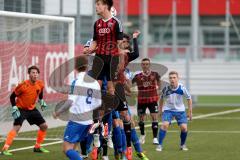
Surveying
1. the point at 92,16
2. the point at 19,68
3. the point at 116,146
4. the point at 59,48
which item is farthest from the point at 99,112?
the point at 92,16

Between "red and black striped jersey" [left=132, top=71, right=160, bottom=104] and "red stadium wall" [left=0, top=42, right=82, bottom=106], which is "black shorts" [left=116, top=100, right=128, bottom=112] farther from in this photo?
"red stadium wall" [left=0, top=42, right=82, bottom=106]

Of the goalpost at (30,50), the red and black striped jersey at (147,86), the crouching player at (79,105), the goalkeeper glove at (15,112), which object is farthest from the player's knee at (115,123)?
the goalpost at (30,50)

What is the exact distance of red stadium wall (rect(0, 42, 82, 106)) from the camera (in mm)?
22484

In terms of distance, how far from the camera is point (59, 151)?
18.6 metres

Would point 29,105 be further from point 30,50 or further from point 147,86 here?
point 30,50

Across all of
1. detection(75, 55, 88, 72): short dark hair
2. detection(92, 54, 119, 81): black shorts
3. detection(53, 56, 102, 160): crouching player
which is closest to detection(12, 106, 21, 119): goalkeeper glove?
detection(92, 54, 119, 81): black shorts

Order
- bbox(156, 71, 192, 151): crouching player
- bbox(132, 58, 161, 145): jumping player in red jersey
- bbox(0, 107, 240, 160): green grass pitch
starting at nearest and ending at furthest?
bbox(0, 107, 240, 160): green grass pitch, bbox(156, 71, 192, 151): crouching player, bbox(132, 58, 161, 145): jumping player in red jersey

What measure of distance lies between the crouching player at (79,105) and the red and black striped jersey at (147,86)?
727 cm

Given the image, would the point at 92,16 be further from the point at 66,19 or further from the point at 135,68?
the point at 135,68

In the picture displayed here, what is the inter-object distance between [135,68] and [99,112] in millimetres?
6347

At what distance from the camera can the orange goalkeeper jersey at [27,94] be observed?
18.8m

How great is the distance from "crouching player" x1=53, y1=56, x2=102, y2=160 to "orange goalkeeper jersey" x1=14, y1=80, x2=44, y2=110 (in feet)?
16.2

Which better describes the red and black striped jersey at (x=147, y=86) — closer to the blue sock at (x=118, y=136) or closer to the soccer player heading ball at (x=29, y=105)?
the soccer player heading ball at (x=29, y=105)

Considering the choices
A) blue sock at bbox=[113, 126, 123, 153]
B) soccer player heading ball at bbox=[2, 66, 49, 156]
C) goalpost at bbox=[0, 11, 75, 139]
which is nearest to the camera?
blue sock at bbox=[113, 126, 123, 153]
